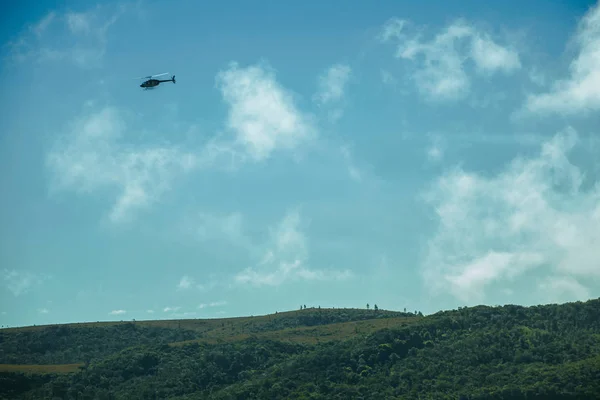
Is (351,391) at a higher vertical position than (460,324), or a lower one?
lower

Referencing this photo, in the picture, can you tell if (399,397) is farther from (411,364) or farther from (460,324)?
(460,324)

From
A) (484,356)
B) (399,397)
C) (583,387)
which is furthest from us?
(484,356)

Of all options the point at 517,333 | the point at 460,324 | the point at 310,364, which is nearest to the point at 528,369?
the point at 517,333

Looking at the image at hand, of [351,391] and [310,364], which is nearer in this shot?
[351,391]

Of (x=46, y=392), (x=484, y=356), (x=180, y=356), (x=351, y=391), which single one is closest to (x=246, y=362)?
(x=180, y=356)

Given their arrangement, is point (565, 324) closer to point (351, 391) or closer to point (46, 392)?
point (351, 391)

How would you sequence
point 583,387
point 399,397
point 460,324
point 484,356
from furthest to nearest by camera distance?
1. point 460,324
2. point 484,356
3. point 399,397
4. point 583,387
